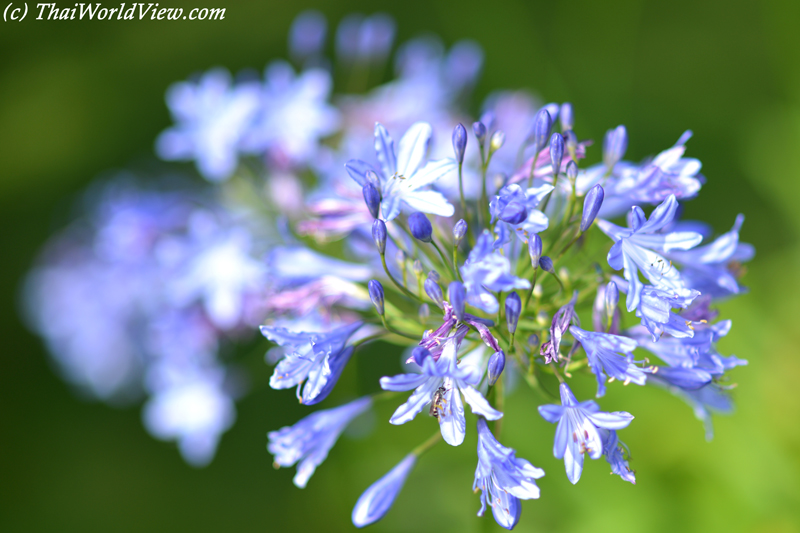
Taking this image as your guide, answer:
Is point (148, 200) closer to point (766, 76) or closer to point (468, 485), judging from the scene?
point (468, 485)

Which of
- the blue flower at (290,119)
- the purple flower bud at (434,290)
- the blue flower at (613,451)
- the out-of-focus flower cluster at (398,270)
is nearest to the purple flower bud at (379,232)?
the out-of-focus flower cluster at (398,270)

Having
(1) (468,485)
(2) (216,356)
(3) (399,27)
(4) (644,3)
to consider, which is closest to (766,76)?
(4) (644,3)

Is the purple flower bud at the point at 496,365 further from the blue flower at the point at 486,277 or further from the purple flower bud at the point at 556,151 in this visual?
the purple flower bud at the point at 556,151

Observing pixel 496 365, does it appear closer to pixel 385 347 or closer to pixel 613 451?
pixel 613 451

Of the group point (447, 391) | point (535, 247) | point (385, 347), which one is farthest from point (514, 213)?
point (385, 347)

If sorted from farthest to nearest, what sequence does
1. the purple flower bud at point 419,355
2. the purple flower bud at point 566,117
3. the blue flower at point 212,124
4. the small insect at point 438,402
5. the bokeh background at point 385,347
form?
the bokeh background at point 385,347 < the blue flower at point 212,124 < the purple flower bud at point 566,117 < the small insect at point 438,402 < the purple flower bud at point 419,355

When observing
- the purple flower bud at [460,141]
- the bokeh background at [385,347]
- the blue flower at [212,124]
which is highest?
the blue flower at [212,124]
